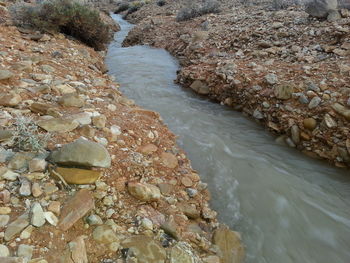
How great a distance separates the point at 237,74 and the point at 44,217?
15.4 feet

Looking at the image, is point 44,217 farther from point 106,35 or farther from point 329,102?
point 106,35

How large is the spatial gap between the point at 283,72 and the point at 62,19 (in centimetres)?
565

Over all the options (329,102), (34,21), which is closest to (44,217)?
(329,102)

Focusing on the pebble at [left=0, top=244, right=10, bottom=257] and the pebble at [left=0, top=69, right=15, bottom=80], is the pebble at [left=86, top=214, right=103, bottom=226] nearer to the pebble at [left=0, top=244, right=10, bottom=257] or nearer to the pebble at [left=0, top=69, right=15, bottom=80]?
the pebble at [left=0, top=244, right=10, bottom=257]

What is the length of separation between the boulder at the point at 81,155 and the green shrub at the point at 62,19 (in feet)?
19.4

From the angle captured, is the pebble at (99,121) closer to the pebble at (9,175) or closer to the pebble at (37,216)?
the pebble at (9,175)

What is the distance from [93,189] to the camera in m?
2.50

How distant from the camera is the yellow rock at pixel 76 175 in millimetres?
2426

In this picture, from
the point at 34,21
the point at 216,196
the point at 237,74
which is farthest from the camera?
the point at 34,21

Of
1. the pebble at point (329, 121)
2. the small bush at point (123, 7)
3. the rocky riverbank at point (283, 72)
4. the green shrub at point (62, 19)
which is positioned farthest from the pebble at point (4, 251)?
the small bush at point (123, 7)

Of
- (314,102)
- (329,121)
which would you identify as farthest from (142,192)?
(314,102)

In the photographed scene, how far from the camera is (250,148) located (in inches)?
179

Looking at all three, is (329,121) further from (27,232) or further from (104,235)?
Answer: (27,232)

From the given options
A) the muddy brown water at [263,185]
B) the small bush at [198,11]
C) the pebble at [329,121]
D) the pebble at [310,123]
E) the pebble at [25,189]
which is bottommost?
the muddy brown water at [263,185]
